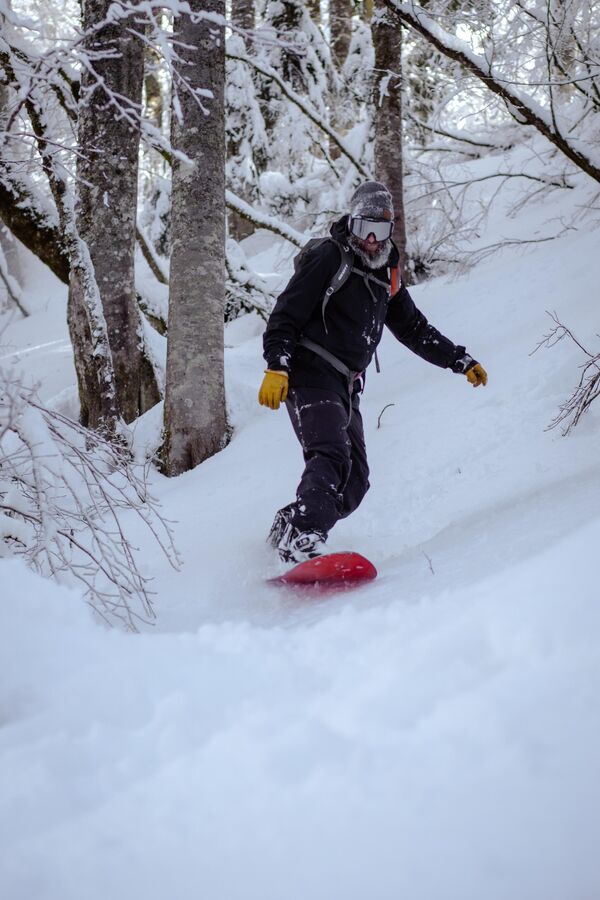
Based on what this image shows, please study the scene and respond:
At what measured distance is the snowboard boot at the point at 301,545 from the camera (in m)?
3.25

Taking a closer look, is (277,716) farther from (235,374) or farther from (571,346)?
(235,374)

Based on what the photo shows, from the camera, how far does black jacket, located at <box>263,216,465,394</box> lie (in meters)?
3.51

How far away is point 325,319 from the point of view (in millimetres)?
3604

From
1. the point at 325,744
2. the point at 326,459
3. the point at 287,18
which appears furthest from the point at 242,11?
the point at 325,744

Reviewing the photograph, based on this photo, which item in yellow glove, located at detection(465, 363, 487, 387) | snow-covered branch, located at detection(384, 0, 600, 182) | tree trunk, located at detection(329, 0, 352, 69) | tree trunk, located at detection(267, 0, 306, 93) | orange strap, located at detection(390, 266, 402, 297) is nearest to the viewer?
orange strap, located at detection(390, 266, 402, 297)

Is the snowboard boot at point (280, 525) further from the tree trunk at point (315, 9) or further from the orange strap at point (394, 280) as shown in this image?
the tree trunk at point (315, 9)

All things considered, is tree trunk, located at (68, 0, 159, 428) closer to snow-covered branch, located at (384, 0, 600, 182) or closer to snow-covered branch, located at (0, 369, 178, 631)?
snow-covered branch, located at (384, 0, 600, 182)

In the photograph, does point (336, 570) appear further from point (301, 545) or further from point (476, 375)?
point (476, 375)

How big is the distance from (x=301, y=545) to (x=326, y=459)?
1.47 feet

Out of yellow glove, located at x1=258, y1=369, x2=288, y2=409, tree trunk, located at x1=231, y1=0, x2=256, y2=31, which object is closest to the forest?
yellow glove, located at x1=258, y1=369, x2=288, y2=409

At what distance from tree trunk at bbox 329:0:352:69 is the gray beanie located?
43.1 feet

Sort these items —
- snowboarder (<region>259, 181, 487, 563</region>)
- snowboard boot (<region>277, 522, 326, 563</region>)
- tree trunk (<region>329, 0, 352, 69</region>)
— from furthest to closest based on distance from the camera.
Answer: tree trunk (<region>329, 0, 352, 69</region>) < snowboarder (<region>259, 181, 487, 563</region>) < snowboard boot (<region>277, 522, 326, 563</region>)

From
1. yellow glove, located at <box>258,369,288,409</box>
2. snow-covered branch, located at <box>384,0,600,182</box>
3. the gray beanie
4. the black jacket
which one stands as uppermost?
snow-covered branch, located at <box>384,0,600,182</box>

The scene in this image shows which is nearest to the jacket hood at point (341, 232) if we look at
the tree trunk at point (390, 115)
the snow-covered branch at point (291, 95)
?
the snow-covered branch at point (291, 95)
